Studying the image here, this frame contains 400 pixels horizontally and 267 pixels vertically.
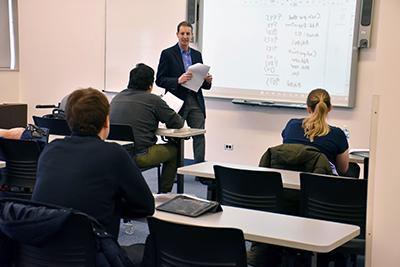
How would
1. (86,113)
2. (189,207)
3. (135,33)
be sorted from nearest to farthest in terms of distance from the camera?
(86,113), (189,207), (135,33)

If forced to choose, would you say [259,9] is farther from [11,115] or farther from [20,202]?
[20,202]

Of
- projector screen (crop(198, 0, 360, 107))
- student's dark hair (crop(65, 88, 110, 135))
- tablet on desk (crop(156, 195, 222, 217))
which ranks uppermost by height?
projector screen (crop(198, 0, 360, 107))

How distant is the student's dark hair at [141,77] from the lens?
468 centimetres

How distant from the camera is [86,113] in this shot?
2355 mm

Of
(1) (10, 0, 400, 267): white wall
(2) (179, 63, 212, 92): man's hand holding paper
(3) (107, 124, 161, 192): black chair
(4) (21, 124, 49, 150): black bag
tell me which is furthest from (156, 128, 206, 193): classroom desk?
(1) (10, 0, 400, 267): white wall

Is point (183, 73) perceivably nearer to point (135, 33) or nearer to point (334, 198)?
point (135, 33)

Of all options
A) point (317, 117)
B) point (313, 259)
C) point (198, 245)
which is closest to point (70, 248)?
point (198, 245)

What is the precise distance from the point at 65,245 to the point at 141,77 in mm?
2693

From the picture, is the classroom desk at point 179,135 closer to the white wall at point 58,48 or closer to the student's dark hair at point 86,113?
the student's dark hair at point 86,113

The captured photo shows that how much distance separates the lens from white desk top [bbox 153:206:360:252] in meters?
2.10

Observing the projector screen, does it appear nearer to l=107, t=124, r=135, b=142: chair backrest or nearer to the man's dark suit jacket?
the man's dark suit jacket

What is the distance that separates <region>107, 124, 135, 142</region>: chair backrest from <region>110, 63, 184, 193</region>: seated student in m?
0.13

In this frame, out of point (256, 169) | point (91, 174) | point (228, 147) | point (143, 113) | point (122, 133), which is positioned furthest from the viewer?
point (228, 147)

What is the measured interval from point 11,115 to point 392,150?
6.20 metres
